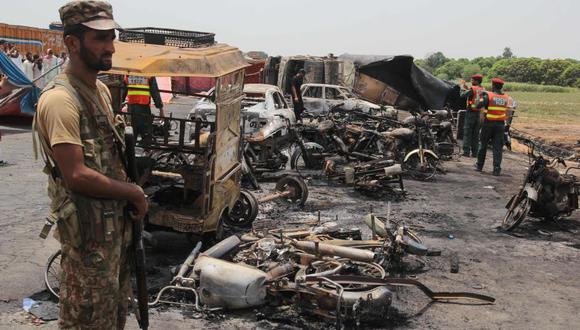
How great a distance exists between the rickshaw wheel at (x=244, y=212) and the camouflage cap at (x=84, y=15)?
17.2ft

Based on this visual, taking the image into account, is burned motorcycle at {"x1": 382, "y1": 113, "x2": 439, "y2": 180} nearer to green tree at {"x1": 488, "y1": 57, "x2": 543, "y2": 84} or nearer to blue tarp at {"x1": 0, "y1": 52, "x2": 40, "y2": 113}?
blue tarp at {"x1": 0, "y1": 52, "x2": 40, "y2": 113}

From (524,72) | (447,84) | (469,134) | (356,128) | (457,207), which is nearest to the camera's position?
(457,207)

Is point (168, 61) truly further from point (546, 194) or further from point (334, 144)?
point (334, 144)

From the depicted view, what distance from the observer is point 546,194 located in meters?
8.62

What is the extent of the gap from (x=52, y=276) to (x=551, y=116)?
3056 centimetres

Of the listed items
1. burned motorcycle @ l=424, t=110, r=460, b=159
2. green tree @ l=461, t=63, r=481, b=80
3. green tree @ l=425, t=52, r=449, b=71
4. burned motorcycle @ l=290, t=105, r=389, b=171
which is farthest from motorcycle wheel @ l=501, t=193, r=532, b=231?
green tree @ l=425, t=52, r=449, b=71

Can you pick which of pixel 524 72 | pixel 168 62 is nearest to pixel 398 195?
pixel 168 62

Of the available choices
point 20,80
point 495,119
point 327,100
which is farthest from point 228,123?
point 327,100

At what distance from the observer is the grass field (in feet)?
74.2

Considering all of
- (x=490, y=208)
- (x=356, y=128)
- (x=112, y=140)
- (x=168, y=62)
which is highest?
(x=168, y=62)

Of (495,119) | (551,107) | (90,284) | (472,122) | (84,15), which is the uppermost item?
(84,15)

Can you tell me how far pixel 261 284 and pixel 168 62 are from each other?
A: 7.55 feet

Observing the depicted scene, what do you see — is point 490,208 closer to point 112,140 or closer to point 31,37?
point 112,140

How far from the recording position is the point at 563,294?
243 inches
